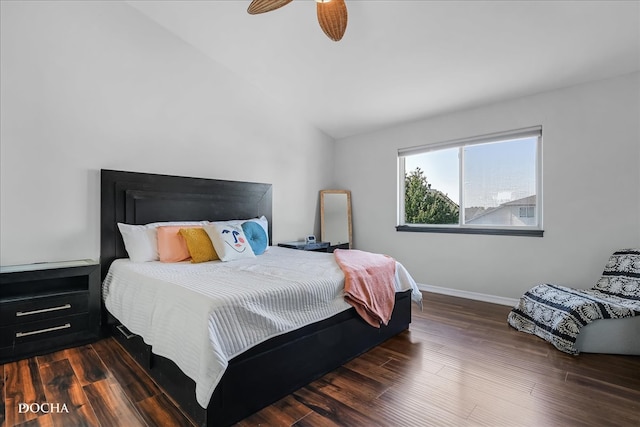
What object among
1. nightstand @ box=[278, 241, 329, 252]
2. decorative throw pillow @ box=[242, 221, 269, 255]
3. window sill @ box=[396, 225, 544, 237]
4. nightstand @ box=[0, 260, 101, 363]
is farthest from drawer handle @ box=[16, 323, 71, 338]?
window sill @ box=[396, 225, 544, 237]

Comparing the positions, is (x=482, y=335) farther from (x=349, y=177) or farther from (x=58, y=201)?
(x=58, y=201)

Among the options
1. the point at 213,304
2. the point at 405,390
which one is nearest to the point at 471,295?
the point at 405,390

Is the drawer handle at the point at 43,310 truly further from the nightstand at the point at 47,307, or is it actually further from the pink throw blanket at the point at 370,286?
the pink throw blanket at the point at 370,286

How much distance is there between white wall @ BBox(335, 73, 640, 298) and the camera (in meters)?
2.88

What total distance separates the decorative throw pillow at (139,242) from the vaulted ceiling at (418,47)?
6.84 ft

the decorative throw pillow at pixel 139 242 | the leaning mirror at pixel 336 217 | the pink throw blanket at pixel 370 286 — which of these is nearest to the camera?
the pink throw blanket at pixel 370 286

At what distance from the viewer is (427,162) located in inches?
169

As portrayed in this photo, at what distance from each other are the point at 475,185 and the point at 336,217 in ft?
6.49

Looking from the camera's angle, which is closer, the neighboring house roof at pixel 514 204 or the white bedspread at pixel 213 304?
the white bedspread at pixel 213 304

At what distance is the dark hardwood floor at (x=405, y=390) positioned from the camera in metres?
1.58

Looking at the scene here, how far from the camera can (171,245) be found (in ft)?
9.21

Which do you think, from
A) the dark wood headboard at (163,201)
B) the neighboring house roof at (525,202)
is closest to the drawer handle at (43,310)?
the dark wood headboard at (163,201)

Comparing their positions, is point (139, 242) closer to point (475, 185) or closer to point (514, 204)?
point (475, 185)

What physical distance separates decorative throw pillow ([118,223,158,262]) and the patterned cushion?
3956 millimetres
